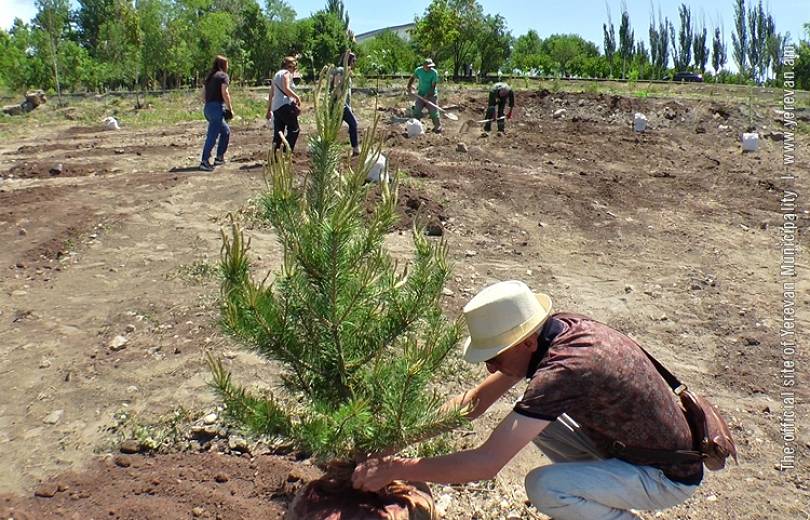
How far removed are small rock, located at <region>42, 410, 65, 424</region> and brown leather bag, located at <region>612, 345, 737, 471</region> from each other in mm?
3074

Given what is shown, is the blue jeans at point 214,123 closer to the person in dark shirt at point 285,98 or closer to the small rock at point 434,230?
the person in dark shirt at point 285,98

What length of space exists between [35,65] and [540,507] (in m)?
31.5

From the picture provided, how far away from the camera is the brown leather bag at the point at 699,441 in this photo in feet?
8.49

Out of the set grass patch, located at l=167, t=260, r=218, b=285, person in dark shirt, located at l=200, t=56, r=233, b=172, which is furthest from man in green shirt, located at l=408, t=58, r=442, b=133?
grass patch, located at l=167, t=260, r=218, b=285

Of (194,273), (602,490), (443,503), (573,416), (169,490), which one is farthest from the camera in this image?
(194,273)

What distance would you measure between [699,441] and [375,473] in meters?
1.23

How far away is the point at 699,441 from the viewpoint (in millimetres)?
2658

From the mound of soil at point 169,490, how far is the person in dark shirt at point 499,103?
12.2 m

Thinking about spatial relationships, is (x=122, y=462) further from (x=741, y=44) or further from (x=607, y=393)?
(x=741, y=44)

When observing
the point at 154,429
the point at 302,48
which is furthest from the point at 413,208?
the point at 302,48

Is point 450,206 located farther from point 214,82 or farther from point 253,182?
point 214,82

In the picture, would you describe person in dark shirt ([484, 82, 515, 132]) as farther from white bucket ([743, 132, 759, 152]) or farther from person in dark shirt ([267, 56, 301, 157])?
person in dark shirt ([267, 56, 301, 157])

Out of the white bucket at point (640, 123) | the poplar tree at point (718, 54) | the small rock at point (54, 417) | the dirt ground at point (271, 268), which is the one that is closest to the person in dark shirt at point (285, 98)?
the dirt ground at point (271, 268)

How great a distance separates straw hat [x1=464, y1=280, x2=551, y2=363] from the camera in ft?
8.05
